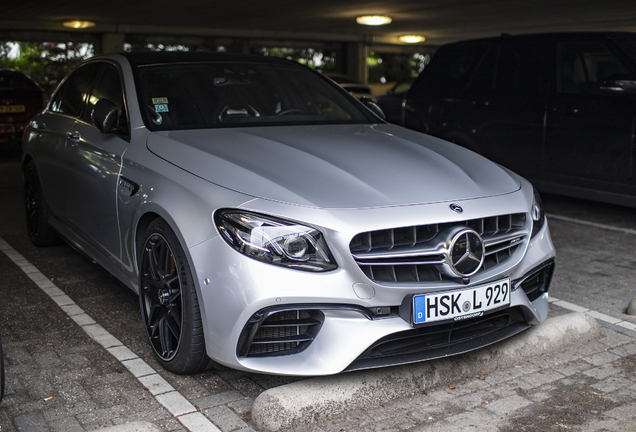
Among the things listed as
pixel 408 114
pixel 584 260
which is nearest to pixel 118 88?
pixel 584 260

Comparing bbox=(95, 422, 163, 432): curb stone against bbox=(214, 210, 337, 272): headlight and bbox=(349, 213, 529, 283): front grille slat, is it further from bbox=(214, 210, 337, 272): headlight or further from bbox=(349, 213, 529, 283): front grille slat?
bbox=(349, 213, 529, 283): front grille slat

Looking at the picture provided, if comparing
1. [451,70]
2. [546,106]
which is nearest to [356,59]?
[451,70]

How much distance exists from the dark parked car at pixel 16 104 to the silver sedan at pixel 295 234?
873cm

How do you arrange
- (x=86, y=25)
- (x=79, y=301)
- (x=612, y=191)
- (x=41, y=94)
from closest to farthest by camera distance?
(x=79, y=301), (x=612, y=191), (x=41, y=94), (x=86, y=25)

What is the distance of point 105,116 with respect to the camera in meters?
3.56

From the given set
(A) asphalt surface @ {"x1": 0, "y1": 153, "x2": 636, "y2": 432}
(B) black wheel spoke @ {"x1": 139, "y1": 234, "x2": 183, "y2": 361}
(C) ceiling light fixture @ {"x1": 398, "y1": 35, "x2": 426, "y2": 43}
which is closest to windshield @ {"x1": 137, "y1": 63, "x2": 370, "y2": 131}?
(B) black wheel spoke @ {"x1": 139, "y1": 234, "x2": 183, "y2": 361}

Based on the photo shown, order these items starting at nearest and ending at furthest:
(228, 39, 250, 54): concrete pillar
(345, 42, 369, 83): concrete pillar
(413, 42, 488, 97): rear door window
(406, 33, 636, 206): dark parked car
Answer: (406, 33, 636, 206): dark parked car, (413, 42, 488, 97): rear door window, (228, 39, 250, 54): concrete pillar, (345, 42, 369, 83): concrete pillar

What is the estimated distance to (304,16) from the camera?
17.0 metres

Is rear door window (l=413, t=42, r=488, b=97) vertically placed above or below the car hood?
above

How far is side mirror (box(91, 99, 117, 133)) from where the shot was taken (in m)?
3.56

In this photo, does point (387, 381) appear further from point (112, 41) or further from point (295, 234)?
point (112, 41)

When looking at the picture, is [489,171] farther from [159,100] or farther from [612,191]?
[612,191]

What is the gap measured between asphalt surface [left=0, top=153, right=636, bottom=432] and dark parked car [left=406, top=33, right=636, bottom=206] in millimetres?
2281

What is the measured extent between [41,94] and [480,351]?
36.6 feet
